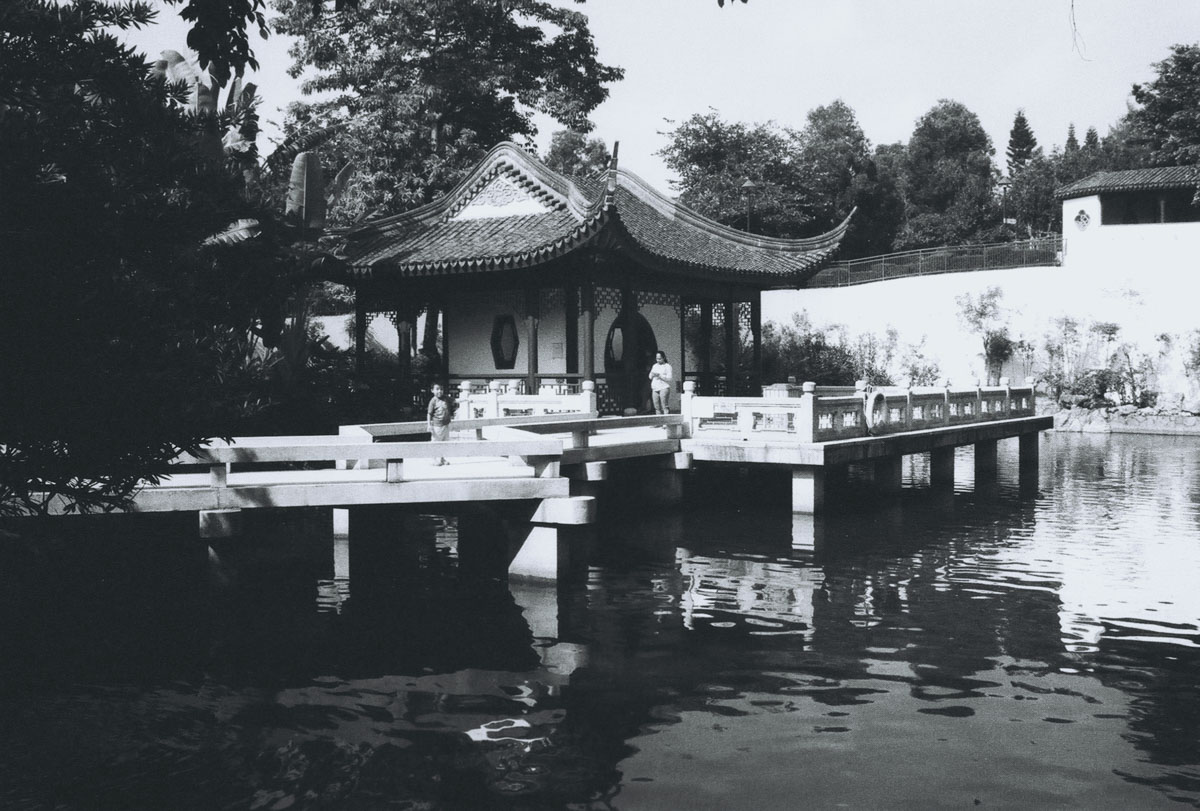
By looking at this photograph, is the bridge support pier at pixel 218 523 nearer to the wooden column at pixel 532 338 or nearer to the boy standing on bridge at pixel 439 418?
the boy standing on bridge at pixel 439 418

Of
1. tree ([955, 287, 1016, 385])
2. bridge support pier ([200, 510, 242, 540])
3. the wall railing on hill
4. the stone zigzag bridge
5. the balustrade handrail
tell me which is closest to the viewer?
bridge support pier ([200, 510, 242, 540])

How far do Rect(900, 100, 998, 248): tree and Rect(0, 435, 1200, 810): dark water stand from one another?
37.9 meters

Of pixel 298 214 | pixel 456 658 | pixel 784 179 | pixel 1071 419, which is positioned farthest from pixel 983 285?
pixel 456 658

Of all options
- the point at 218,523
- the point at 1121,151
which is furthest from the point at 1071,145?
the point at 218,523

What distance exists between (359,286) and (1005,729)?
17.0m

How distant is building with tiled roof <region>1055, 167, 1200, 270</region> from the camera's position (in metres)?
33.5

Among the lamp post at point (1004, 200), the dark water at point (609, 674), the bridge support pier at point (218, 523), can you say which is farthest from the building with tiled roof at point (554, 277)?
the lamp post at point (1004, 200)

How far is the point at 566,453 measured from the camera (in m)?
12.9

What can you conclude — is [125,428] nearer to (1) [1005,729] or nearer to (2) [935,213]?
(1) [1005,729]

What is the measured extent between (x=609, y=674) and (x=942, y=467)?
13869 mm

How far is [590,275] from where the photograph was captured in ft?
63.6

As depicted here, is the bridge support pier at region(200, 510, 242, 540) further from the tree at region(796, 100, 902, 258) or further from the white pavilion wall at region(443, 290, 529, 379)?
the tree at region(796, 100, 902, 258)

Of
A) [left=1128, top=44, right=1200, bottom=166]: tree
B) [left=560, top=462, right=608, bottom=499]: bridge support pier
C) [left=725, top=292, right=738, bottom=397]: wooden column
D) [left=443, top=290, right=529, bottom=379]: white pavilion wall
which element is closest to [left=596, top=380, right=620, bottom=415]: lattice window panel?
[left=443, top=290, right=529, bottom=379]: white pavilion wall

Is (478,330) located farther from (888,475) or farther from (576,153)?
(576,153)
